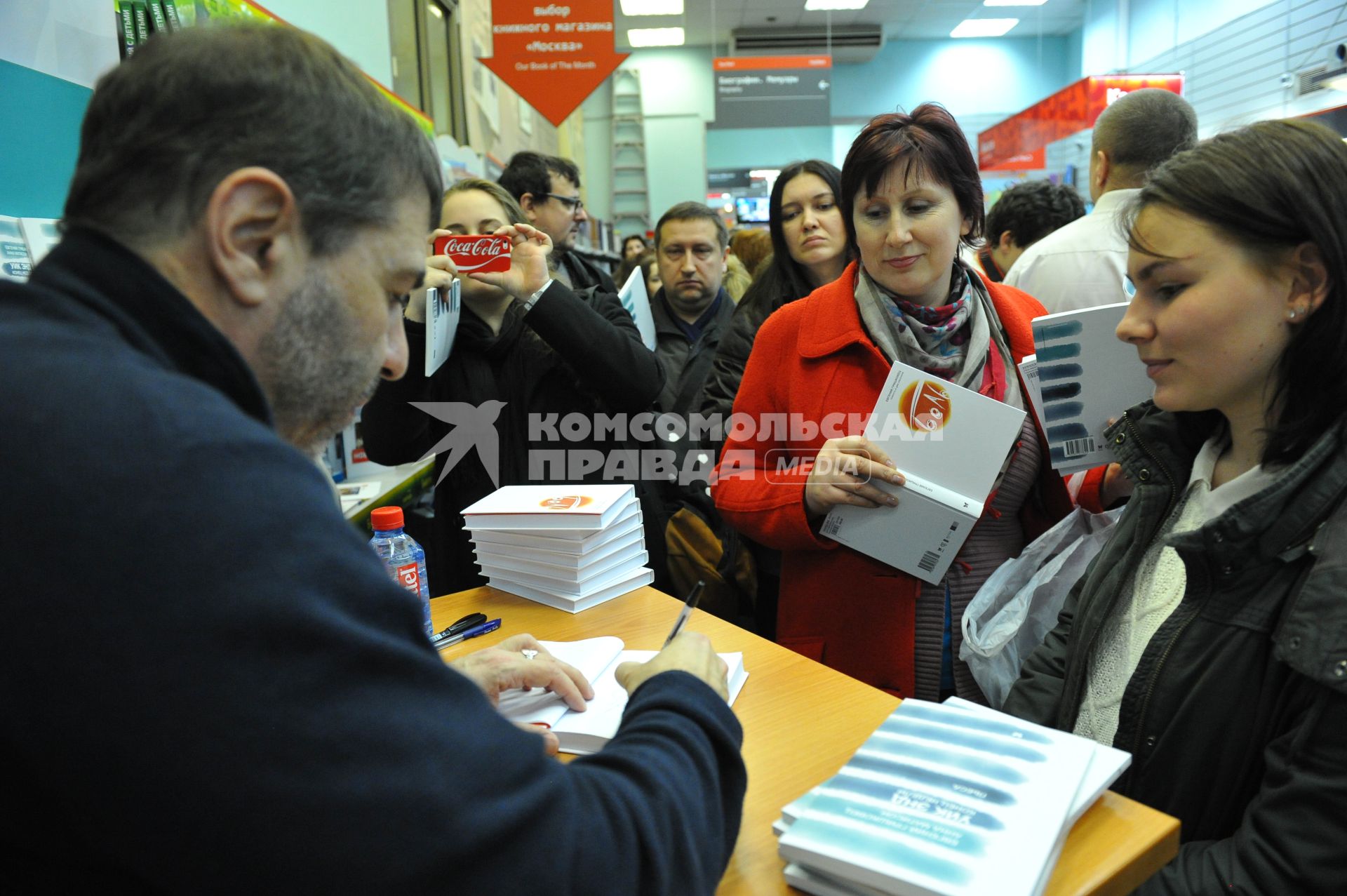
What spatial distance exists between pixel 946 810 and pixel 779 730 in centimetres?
33

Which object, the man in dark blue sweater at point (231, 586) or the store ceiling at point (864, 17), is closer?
the man in dark blue sweater at point (231, 586)

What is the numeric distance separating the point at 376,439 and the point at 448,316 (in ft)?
1.21

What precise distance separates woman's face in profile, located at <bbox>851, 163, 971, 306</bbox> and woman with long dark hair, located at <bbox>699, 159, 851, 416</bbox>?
0.77m

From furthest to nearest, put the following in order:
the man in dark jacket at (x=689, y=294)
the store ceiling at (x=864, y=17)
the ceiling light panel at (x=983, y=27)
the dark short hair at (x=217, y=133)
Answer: the ceiling light panel at (x=983, y=27)
the store ceiling at (x=864, y=17)
the man in dark jacket at (x=689, y=294)
the dark short hair at (x=217, y=133)

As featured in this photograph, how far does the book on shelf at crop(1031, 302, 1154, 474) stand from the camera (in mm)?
1574

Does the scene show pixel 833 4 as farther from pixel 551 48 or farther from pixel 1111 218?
pixel 1111 218

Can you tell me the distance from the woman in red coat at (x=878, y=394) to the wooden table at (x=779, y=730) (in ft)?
1.23

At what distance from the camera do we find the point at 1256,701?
1104 mm

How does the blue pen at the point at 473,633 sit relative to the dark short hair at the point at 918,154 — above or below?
below

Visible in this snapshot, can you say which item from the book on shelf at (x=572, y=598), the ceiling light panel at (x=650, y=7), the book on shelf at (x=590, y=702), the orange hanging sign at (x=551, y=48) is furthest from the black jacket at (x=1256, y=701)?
the ceiling light panel at (x=650, y=7)

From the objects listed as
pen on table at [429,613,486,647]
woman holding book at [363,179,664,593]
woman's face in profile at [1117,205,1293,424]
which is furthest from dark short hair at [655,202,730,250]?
woman's face in profile at [1117,205,1293,424]

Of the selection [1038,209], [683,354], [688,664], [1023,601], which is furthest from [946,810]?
[1038,209]

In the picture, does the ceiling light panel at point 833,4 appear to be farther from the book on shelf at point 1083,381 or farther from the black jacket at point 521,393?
the book on shelf at point 1083,381

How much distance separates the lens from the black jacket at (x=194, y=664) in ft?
1.69
